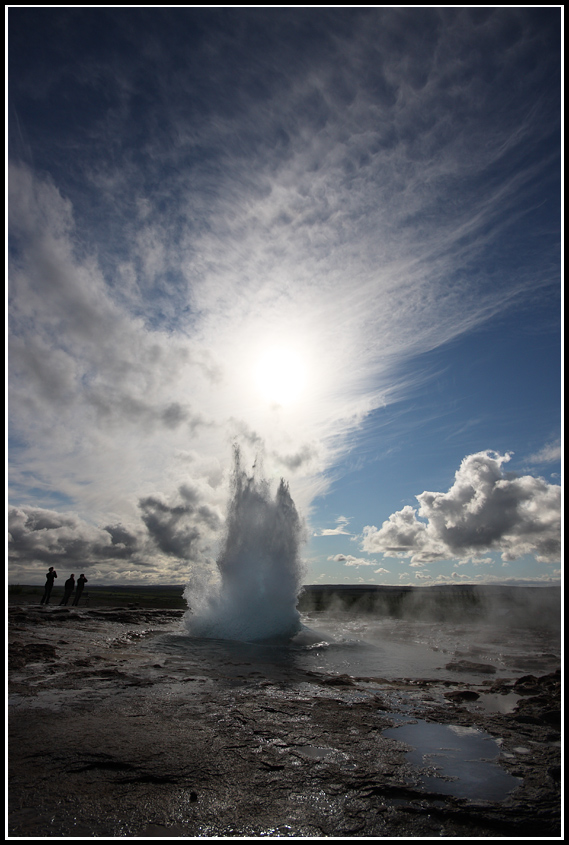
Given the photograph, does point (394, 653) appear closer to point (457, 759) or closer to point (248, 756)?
point (457, 759)

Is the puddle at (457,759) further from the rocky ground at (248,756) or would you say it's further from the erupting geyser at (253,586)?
the erupting geyser at (253,586)

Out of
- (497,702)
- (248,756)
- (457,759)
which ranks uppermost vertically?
(248,756)

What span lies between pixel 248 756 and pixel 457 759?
112 inches

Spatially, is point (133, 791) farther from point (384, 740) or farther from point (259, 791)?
point (384, 740)

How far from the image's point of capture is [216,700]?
748 centimetres

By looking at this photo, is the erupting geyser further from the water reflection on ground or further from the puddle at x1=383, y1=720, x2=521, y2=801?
the puddle at x1=383, y1=720, x2=521, y2=801

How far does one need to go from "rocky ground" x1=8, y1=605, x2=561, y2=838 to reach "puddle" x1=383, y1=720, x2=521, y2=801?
122mm

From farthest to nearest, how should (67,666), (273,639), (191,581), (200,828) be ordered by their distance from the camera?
(191,581)
(273,639)
(67,666)
(200,828)

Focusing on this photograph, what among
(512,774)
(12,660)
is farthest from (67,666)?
(512,774)

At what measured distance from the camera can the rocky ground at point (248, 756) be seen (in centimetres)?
370

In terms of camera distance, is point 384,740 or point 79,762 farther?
point 384,740

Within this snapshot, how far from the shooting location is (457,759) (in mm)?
5344

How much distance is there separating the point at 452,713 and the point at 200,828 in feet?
19.2

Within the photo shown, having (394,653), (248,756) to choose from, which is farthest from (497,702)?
(394,653)
